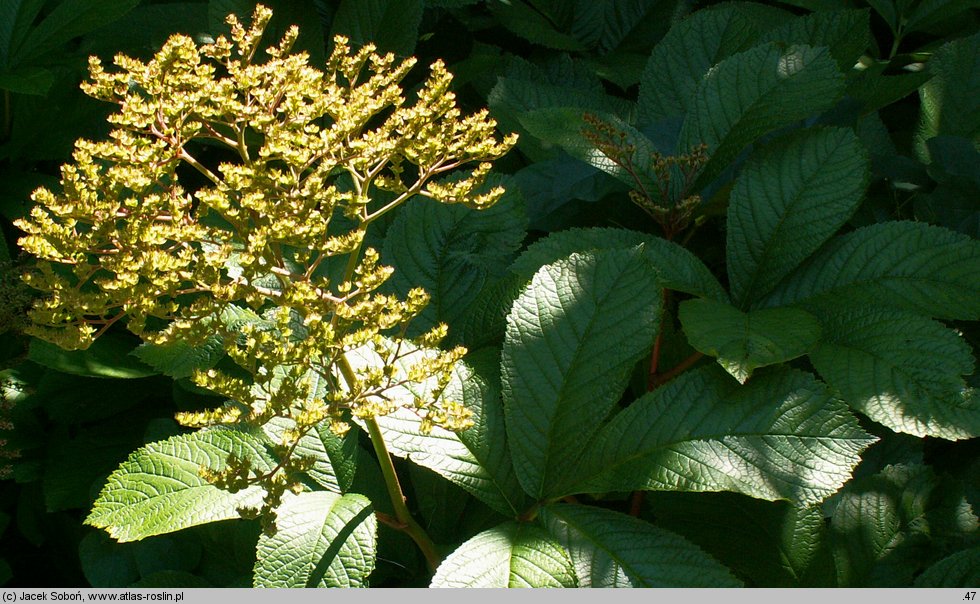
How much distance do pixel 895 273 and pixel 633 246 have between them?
40 cm

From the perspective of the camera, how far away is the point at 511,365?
4.28 ft

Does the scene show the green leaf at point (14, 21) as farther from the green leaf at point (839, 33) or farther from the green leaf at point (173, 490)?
the green leaf at point (839, 33)

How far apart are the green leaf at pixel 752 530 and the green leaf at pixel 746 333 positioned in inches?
10.9

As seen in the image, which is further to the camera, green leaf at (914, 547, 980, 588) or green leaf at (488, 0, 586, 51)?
green leaf at (488, 0, 586, 51)

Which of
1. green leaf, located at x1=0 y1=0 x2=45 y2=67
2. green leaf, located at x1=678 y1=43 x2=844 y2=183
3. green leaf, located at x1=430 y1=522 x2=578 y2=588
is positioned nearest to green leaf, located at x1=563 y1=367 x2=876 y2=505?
green leaf, located at x1=430 y1=522 x2=578 y2=588

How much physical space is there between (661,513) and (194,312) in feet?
2.60

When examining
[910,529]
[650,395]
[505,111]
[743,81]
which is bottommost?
[910,529]

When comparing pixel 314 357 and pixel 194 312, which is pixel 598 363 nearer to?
pixel 314 357

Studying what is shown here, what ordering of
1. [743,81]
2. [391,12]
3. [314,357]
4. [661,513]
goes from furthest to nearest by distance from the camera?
[391,12], [743,81], [661,513], [314,357]

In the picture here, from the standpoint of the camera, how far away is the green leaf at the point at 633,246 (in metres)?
1.38

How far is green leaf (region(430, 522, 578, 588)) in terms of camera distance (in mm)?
1146

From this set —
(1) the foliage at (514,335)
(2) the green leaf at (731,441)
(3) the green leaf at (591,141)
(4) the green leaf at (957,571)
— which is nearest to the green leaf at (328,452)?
(1) the foliage at (514,335)

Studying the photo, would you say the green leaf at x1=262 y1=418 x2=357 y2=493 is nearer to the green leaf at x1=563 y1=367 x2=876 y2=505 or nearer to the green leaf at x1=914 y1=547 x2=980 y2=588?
the green leaf at x1=563 y1=367 x2=876 y2=505
